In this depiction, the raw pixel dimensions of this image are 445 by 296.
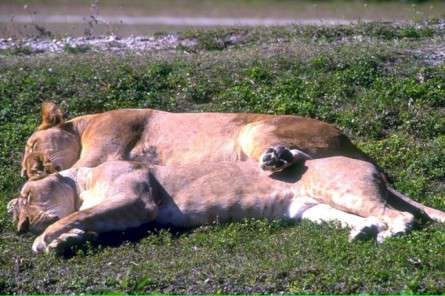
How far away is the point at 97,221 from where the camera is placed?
8.68m

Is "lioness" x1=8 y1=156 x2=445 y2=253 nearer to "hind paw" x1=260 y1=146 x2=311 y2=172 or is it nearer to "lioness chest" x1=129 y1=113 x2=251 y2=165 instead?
"hind paw" x1=260 y1=146 x2=311 y2=172

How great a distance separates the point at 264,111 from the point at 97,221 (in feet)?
10.4

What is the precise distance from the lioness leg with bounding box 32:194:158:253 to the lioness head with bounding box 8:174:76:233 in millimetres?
319

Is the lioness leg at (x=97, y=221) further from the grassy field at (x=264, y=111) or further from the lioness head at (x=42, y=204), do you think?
the lioness head at (x=42, y=204)

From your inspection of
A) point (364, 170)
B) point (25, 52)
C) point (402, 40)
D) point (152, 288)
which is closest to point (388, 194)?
point (364, 170)

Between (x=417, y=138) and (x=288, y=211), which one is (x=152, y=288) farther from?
(x=417, y=138)

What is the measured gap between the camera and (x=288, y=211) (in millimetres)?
9094

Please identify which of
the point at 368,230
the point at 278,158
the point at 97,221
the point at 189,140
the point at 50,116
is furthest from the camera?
the point at 50,116

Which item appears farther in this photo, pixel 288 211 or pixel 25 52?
pixel 25 52

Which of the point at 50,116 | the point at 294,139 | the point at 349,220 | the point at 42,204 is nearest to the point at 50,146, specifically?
the point at 50,116

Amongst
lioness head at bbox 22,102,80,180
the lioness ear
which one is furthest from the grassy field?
the lioness ear

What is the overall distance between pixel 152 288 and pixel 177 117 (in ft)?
11.5

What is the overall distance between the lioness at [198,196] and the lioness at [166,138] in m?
0.56

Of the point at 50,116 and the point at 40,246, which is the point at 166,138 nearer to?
the point at 50,116
